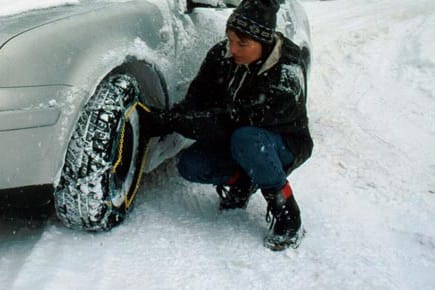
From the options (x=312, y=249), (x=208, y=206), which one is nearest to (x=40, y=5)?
(x=208, y=206)

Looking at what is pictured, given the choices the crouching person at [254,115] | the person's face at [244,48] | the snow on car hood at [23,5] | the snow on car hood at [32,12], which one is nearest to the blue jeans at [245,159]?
the crouching person at [254,115]

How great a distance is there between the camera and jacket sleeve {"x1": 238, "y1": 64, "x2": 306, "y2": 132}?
8.72ft

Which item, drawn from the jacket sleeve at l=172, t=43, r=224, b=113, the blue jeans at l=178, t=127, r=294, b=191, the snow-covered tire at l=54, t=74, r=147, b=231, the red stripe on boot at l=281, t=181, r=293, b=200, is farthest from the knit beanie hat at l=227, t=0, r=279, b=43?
the red stripe on boot at l=281, t=181, r=293, b=200

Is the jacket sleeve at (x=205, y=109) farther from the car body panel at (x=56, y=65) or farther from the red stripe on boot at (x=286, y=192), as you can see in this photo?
the red stripe on boot at (x=286, y=192)

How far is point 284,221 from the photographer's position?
2.75m

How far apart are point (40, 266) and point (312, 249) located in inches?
48.7

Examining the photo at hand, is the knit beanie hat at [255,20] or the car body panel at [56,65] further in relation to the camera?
the knit beanie hat at [255,20]

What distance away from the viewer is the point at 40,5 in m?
2.55

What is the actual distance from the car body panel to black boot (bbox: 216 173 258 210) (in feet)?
2.13

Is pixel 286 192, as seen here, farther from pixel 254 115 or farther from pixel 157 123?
pixel 157 123

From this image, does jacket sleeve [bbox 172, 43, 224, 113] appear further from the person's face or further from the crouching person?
the person's face

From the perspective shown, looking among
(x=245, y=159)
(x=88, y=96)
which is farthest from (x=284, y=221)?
(x=88, y=96)

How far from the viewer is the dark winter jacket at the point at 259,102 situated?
267 centimetres

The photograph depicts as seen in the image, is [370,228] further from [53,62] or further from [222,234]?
[53,62]
